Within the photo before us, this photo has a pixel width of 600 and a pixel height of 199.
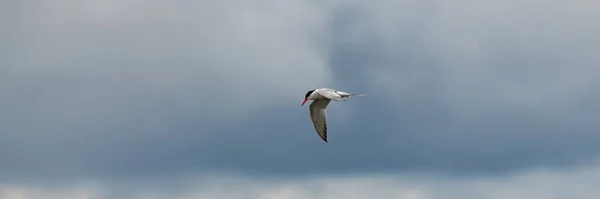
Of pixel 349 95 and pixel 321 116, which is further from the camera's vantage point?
pixel 321 116

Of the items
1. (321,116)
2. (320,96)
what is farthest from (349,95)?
(321,116)

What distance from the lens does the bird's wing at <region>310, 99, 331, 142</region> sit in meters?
93.6

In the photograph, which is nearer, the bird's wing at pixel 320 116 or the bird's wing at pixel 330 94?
the bird's wing at pixel 330 94

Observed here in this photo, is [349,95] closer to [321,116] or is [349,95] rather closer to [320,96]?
[320,96]

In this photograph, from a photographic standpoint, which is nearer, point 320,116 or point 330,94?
point 330,94

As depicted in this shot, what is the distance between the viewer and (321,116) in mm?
94062

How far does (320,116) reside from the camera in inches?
3706

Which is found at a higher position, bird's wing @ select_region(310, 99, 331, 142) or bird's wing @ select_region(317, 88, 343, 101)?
bird's wing @ select_region(317, 88, 343, 101)

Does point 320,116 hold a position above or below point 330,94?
below

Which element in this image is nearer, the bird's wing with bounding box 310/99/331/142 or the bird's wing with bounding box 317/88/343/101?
the bird's wing with bounding box 317/88/343/101

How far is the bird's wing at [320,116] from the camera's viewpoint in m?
93.6

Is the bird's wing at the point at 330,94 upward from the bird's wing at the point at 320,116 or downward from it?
upward

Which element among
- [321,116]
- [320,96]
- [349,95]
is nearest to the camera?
[349,95]

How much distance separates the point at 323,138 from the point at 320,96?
7051 millimetres
